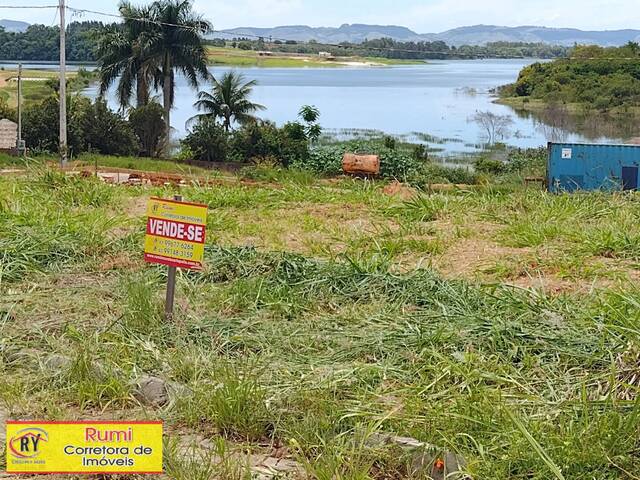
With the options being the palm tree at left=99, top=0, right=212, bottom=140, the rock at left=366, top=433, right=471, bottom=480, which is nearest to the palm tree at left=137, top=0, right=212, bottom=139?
the palm tree at left=99, top=0, right=212, bottom=140

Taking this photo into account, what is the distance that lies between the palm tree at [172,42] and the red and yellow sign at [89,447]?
117ft

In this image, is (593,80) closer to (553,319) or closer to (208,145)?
(208,145)

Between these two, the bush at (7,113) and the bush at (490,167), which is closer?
the bush at (490,167)

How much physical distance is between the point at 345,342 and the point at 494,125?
2287 inches

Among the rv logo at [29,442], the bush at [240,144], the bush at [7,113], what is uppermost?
the rv logo at [29,442]

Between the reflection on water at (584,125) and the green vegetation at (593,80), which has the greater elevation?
the green vegetation at (593,80)

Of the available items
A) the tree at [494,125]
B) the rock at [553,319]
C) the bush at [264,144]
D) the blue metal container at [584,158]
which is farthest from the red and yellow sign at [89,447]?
the tree at [494,125]

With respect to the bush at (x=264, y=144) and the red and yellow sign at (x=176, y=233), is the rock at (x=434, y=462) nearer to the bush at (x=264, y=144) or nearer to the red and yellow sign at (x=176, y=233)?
the red and yellow sign at (x=176, y=233)

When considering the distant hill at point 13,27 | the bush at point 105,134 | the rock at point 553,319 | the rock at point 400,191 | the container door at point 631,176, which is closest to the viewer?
the rock at point 553,319

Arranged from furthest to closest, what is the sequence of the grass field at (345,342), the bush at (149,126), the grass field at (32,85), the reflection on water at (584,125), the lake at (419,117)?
1. the grass field at (32,85)
2. the lake at (419,117)
3. the reflection on water at (584,125)
4. the bush at (149,126)
5. the grass field at (345,342)

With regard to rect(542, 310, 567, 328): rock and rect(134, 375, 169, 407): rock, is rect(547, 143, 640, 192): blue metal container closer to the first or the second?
rect(542, 310, 567, 328): rock

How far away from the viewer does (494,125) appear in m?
60.2

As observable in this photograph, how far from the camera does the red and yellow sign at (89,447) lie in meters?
2.44

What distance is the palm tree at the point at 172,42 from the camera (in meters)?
37.6
